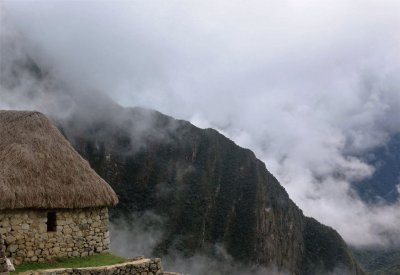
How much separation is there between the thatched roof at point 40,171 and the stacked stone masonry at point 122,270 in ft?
7.20

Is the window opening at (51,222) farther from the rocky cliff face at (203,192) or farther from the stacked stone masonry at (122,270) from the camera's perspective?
the rocky cliff face at (203,192)

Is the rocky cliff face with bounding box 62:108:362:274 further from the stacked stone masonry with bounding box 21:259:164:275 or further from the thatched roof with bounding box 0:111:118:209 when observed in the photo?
the stacked stone masonry with bounding box 21:259:164:275

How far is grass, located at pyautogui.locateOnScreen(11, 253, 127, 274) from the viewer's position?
40.4ft

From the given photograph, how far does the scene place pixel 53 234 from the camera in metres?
13.0

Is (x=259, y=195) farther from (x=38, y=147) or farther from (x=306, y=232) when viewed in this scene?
(x=38, y=147)

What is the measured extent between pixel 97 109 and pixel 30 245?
28.0 metres

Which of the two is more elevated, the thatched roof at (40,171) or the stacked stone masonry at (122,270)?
the thatched roof at (40,171)

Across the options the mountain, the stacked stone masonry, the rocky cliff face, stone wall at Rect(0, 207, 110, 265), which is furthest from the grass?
the rocky cliff face

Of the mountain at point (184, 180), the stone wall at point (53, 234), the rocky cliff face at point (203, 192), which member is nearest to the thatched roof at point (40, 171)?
the stone wall at point (53, 234)

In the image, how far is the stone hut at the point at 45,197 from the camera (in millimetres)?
12414

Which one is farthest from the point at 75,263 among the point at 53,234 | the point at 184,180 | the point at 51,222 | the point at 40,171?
the point at 184,180

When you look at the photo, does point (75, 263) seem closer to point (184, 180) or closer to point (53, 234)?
point (53, 234)

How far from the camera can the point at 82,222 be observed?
13.6 m

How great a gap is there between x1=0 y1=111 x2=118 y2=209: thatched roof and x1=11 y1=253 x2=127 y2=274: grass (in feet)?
4.50
